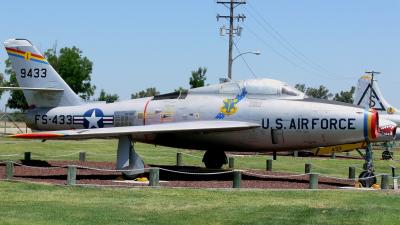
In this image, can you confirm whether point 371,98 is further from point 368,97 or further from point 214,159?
point 214,159

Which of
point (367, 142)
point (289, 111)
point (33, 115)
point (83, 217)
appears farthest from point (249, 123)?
point (83, 217)

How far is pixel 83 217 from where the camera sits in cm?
1175

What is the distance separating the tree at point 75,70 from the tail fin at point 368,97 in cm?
3079

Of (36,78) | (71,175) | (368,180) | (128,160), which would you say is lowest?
(368,180)

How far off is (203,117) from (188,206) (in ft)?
25.4

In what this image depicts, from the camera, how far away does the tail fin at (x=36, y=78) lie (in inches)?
909

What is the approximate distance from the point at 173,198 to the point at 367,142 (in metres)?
7.19

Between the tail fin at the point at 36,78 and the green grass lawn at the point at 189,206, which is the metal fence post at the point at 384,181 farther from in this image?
the tail fin at the point at 36,78

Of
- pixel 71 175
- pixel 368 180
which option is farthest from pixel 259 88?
pixel 71 175

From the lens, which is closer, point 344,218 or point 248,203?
point 344,218

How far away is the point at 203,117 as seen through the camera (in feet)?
69.1

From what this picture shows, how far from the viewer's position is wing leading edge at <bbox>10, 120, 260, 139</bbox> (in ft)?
61.4


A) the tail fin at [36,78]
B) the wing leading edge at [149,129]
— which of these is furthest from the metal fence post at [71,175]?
the tail fin at [36,78]

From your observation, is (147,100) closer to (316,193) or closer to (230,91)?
(230,91)
